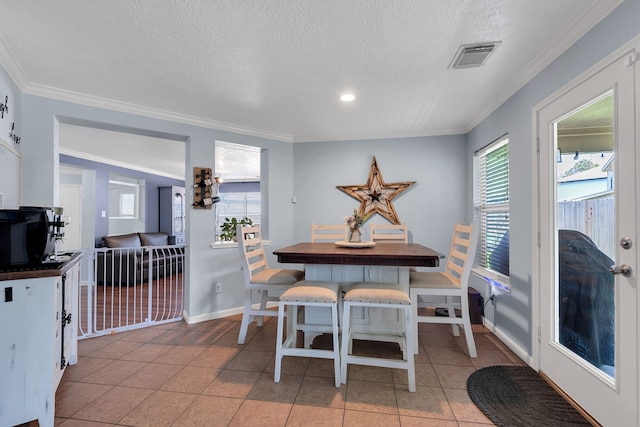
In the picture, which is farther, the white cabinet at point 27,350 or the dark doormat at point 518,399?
the dark doormat at point 518,399

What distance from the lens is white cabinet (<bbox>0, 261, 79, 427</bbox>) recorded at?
1532 millimetres

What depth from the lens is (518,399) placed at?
1.88 m

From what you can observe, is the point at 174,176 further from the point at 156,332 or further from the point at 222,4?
the point at 222,4

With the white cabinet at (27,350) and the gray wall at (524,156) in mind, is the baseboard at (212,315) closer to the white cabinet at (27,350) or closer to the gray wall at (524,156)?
the white cabinet at (27,350)

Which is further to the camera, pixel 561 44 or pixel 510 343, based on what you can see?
pixel 510 343

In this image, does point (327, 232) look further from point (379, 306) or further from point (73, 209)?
point (73, 209)

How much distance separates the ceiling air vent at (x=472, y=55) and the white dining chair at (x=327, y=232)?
2019 mm

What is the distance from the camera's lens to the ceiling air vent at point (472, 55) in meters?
1.97

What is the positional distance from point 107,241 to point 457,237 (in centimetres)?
586

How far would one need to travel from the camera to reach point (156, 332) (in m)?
3.05

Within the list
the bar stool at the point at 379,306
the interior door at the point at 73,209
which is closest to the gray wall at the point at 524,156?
the bar stool at the point at 379,306

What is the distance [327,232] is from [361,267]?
1.24 meters

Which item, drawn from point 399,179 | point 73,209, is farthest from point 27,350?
point 73,209

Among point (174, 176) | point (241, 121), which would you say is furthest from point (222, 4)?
point (174, 176)
